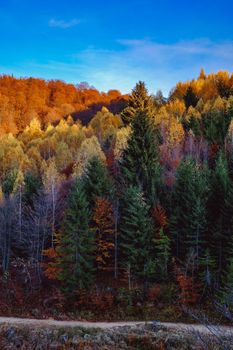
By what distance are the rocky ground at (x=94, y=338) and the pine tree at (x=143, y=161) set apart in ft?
57.4

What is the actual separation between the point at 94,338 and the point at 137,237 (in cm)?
1433

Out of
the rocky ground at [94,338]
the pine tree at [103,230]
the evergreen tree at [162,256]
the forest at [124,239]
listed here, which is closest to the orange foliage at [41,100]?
the forest at [124,239]

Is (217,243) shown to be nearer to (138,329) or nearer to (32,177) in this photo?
(138,329)

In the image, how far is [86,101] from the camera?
148375 millimetres

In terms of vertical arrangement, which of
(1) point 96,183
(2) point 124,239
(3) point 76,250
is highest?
(1) point 96,183

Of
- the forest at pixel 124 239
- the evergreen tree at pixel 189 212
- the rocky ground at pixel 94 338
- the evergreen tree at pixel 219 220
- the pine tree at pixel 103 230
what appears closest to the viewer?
the rocky ground at pixel 94 338

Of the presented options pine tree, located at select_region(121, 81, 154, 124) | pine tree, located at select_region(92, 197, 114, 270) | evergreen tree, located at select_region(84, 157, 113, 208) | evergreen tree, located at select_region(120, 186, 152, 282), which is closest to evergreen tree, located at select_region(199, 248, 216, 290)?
evergreen tree, located at select_region(120, 186, 152, 282)

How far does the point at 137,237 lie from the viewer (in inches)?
1384

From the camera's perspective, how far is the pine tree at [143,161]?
39.8 metres

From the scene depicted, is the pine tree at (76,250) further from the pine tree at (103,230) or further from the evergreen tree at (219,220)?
the evergreen tree at (219,220)

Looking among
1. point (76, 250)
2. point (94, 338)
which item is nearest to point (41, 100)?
point (76, 250)

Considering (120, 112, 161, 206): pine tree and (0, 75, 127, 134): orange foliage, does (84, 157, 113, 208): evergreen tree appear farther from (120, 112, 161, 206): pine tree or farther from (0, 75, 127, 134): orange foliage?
(0, 75, 127, 134): orange foliage

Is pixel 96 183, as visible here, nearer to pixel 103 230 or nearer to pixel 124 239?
pixel 103 230

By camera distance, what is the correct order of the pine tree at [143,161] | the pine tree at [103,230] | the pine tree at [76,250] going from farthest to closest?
the pine tree at [143,161], the pine tree at [103,230], the pine tree at [76,250]
